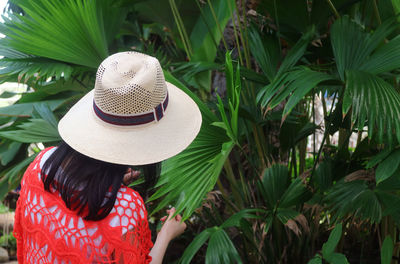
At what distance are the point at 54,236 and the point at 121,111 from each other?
0.28 meters

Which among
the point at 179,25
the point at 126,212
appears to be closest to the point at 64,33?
the point at 179,25

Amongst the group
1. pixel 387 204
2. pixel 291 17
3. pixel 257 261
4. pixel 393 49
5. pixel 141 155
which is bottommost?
pixel 257 261

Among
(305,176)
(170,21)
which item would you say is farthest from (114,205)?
(170,21)

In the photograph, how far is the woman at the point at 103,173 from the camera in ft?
2.97

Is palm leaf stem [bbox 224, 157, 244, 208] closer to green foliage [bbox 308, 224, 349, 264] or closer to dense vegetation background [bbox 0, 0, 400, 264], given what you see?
dense vegetation background [bbox 0, 0, 400, 264]

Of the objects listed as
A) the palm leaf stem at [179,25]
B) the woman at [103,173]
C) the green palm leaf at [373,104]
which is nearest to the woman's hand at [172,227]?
the woman at [103,173]

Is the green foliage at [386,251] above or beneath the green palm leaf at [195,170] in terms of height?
beneath

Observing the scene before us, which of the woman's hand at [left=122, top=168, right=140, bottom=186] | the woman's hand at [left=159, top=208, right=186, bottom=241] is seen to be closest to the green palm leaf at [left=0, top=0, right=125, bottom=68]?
the woman's hand at [left=122, top=168, right=140, bottom=186]

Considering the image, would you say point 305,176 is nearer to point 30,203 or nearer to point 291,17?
point 291,17

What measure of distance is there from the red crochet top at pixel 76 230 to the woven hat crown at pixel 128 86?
17 centimetres

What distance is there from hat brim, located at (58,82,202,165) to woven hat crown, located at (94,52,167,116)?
0.14 feet

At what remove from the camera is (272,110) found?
1912 mm

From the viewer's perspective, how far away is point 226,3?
2092 mm

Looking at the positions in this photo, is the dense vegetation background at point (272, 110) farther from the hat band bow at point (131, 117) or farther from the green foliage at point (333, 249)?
the hat band bow at point (131, 117)
